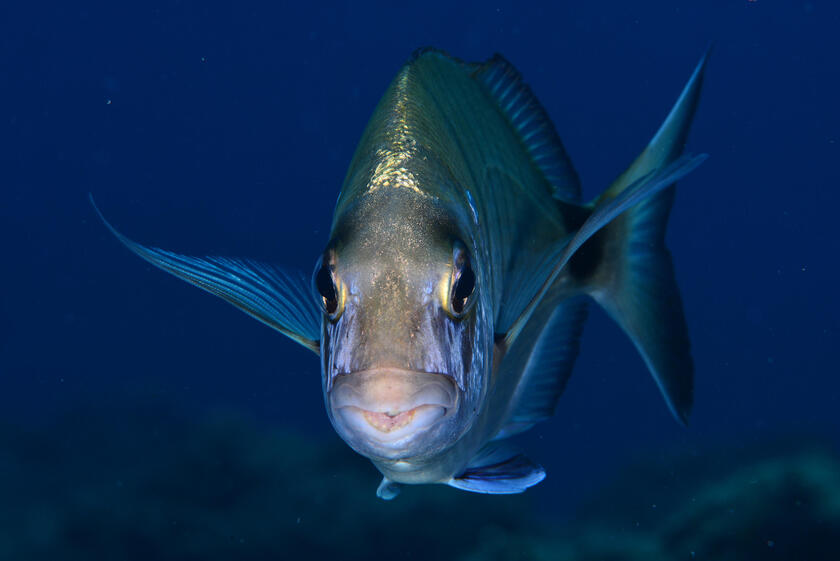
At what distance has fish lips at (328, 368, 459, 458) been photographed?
1.62 metres

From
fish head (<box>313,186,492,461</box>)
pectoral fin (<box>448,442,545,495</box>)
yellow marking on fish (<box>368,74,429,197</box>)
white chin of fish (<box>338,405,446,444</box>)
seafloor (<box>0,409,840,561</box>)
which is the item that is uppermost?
yellow marking on fish (<box>368,74,429,197</box>)

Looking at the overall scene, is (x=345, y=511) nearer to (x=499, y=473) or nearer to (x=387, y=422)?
(x=499, y=473)

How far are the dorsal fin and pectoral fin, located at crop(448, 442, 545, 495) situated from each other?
131 cm

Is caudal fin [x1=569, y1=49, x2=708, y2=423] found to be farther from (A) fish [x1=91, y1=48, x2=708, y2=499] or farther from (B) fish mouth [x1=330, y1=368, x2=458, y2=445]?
(B) fish mouth [x1=330, y1=368, x2=458, y2=445]

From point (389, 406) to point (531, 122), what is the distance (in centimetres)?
203

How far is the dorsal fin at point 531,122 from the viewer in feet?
10.1

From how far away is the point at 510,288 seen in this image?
103 inches

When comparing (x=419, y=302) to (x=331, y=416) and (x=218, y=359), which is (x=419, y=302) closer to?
(x=331, y=416)

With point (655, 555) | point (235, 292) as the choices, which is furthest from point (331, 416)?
point (655, 555)

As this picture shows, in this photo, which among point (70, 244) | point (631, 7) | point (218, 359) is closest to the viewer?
point (218, 359)

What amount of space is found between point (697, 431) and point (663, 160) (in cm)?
1175

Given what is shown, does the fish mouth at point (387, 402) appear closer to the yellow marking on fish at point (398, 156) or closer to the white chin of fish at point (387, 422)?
the white chin of fish at point (387, 422)

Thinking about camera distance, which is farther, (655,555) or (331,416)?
(655,555)

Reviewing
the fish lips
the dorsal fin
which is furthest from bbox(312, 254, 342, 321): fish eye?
the dorsal fin
